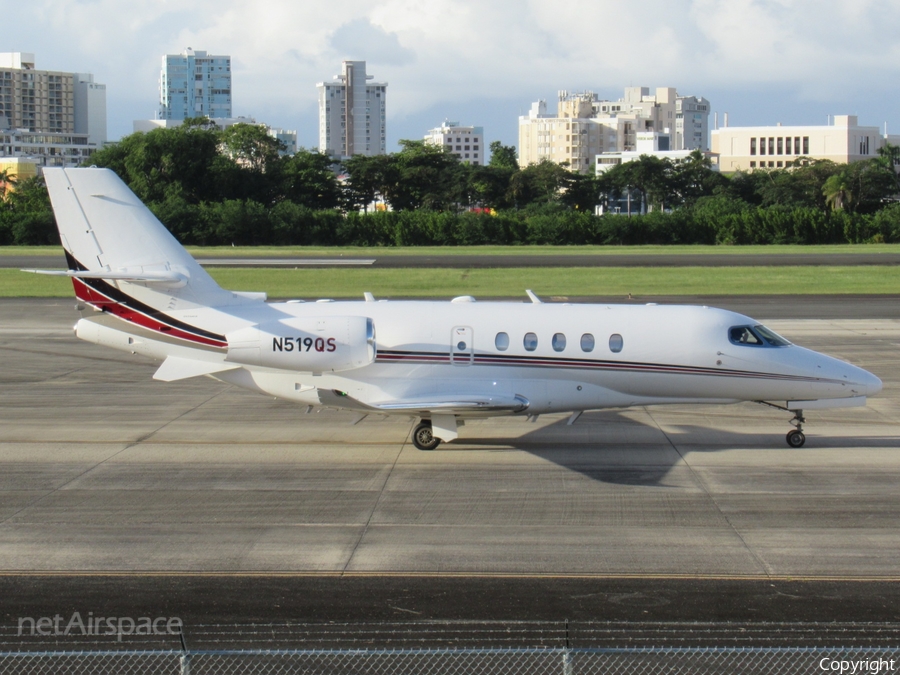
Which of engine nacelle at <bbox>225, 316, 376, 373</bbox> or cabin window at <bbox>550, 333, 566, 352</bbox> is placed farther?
cabin window at <bbox>550, 333, 566, 352</bbox>

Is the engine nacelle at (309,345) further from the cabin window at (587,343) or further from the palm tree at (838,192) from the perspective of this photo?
the palm tree at (838,192)

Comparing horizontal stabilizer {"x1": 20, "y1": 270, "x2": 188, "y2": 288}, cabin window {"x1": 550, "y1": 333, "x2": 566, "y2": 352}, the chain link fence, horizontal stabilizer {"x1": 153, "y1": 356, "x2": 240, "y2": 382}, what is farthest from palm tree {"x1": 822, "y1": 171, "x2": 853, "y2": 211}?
the chain link fence

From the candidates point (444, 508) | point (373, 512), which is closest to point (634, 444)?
point (444, 508)

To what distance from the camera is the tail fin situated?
1905 cm

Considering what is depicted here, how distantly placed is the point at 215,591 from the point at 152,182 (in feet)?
341

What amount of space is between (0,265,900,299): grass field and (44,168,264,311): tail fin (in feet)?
96.5

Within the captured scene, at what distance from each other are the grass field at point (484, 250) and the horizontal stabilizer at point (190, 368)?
191 ft

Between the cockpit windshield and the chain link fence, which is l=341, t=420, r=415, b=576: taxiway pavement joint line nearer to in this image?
the chain link fence

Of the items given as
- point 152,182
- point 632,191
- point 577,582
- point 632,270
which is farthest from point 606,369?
point 632,191

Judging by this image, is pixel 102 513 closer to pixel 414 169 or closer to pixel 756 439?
pixel 756 439

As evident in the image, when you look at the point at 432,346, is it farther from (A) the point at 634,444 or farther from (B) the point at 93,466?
(B) the point at 93,466

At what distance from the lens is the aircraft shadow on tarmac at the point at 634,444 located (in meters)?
18.6

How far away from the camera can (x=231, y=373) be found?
64.7 ft

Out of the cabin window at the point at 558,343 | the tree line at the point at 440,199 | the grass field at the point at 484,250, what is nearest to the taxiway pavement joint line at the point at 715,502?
the cabin window at the point at 558,343
